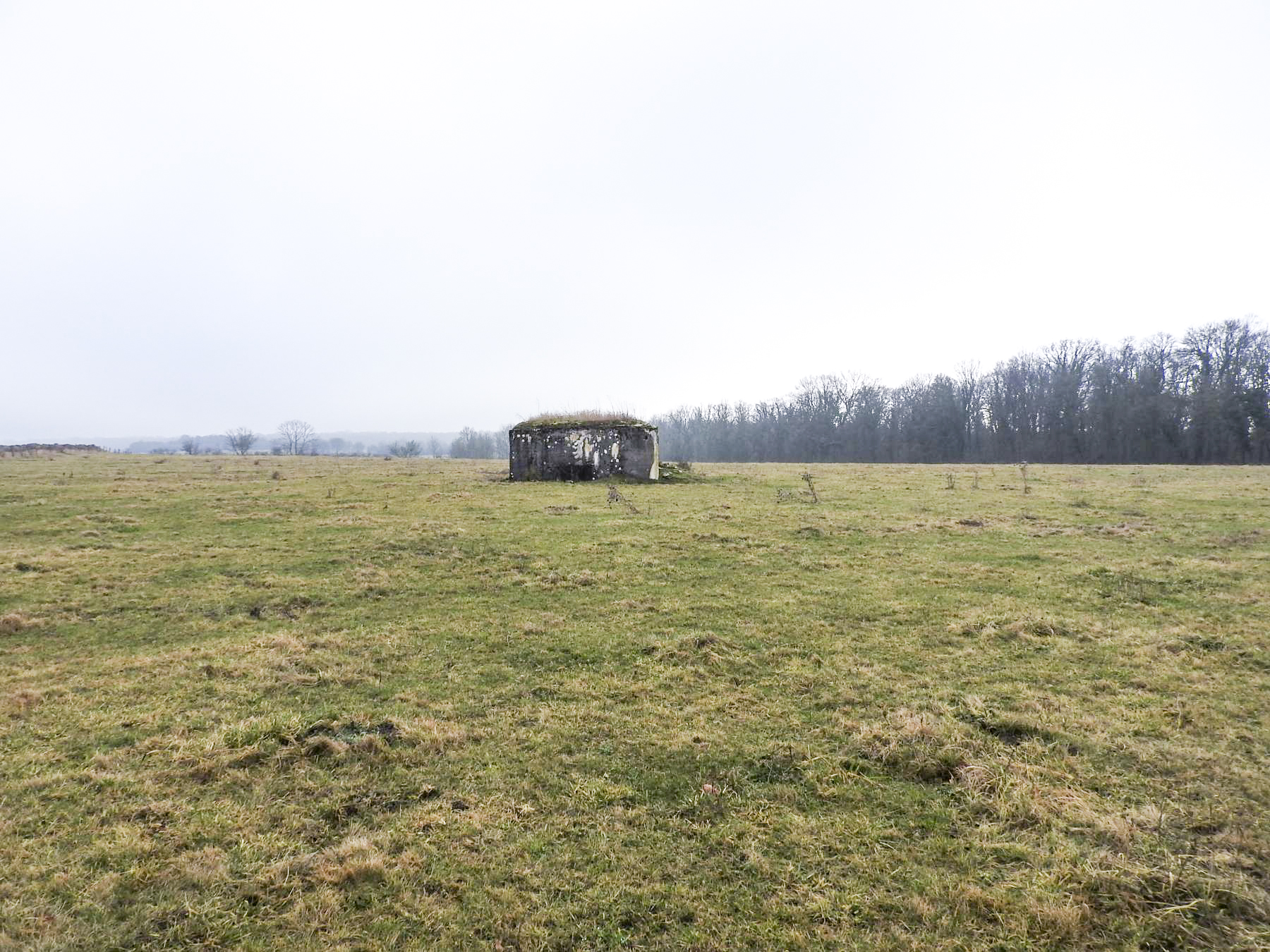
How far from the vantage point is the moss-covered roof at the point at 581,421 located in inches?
977

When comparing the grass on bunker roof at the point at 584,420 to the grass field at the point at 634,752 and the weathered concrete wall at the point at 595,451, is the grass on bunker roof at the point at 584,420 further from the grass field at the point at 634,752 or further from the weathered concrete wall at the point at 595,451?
the grass field at the point at 634,752

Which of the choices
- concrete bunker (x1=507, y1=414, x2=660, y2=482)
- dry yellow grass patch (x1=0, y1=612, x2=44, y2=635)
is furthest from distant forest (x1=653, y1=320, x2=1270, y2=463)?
dry yellow grass patch (x1=0, y1=612, x2=44, y2=635)

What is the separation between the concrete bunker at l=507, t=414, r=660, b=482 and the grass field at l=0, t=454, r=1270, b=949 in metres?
13.9

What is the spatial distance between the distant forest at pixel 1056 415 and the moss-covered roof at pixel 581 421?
2145 inches

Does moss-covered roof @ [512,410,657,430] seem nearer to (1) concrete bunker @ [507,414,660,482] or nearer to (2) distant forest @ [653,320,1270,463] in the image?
(1) concrete bunker @ [507,414,660,482]

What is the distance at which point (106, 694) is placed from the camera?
18.7 ft

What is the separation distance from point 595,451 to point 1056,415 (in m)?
61.0

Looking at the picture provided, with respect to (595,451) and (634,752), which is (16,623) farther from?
(595,451)

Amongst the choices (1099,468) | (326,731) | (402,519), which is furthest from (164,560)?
(1099,468)

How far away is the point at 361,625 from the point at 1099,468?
4230 centimetres

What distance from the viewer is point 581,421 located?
2523 centimetres

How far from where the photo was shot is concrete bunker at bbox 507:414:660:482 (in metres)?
24.8

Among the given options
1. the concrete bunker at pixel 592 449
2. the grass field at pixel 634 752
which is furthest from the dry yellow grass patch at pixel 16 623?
the concrete bunker at pixel 592 449

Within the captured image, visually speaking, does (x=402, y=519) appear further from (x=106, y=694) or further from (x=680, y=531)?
(x=106, y=694)
